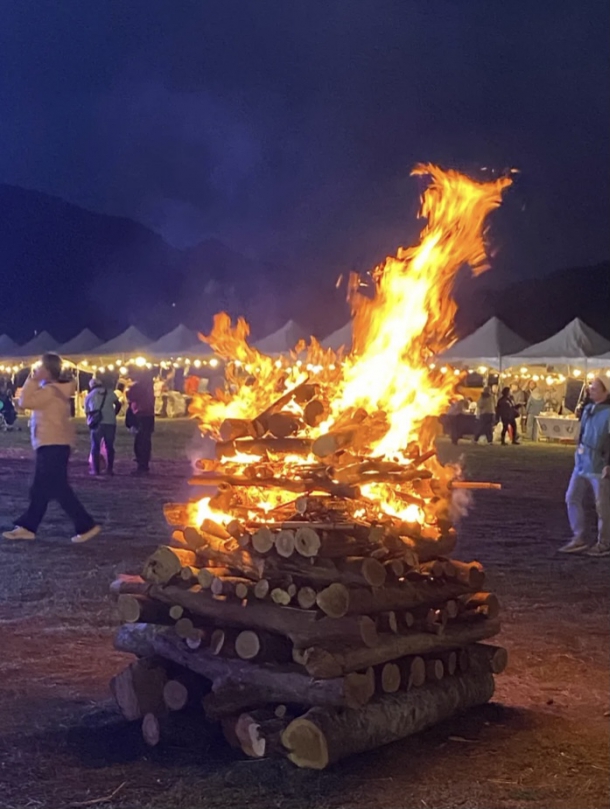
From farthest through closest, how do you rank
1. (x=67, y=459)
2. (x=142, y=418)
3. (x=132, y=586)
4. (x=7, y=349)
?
(x=7, y=349)
(x=142, y=418)
(x=67, y=459)
(x=132, y=586)

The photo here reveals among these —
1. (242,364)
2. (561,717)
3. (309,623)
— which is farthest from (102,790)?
(242,364)

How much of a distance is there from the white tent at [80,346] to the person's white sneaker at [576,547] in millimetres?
28616

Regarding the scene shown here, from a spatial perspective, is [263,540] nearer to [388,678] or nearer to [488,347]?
[388,678]

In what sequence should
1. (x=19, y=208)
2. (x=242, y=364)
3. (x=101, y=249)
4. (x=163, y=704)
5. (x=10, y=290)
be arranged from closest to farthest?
(x=163, y=704), (x=242, y=364), (x=10, y=290), (x=101, y=249), (x=19, y=208)

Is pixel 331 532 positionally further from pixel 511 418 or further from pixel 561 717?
pixel 511 418

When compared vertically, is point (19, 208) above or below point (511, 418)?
above

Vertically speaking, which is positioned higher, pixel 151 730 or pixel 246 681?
pixel 246 681

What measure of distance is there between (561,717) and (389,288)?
2.76 metres

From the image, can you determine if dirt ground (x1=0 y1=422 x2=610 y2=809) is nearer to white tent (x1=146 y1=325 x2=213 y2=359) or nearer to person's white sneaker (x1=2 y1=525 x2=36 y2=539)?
person's white sneaker (x1=2 y1=525 x2=36 y2=539)

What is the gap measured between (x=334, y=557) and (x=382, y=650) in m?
0.52

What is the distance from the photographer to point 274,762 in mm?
4793

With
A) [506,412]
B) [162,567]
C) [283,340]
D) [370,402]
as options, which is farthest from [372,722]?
[283,340]

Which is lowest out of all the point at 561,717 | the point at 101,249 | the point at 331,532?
the point at 561,717

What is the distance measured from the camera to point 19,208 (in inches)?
7131
